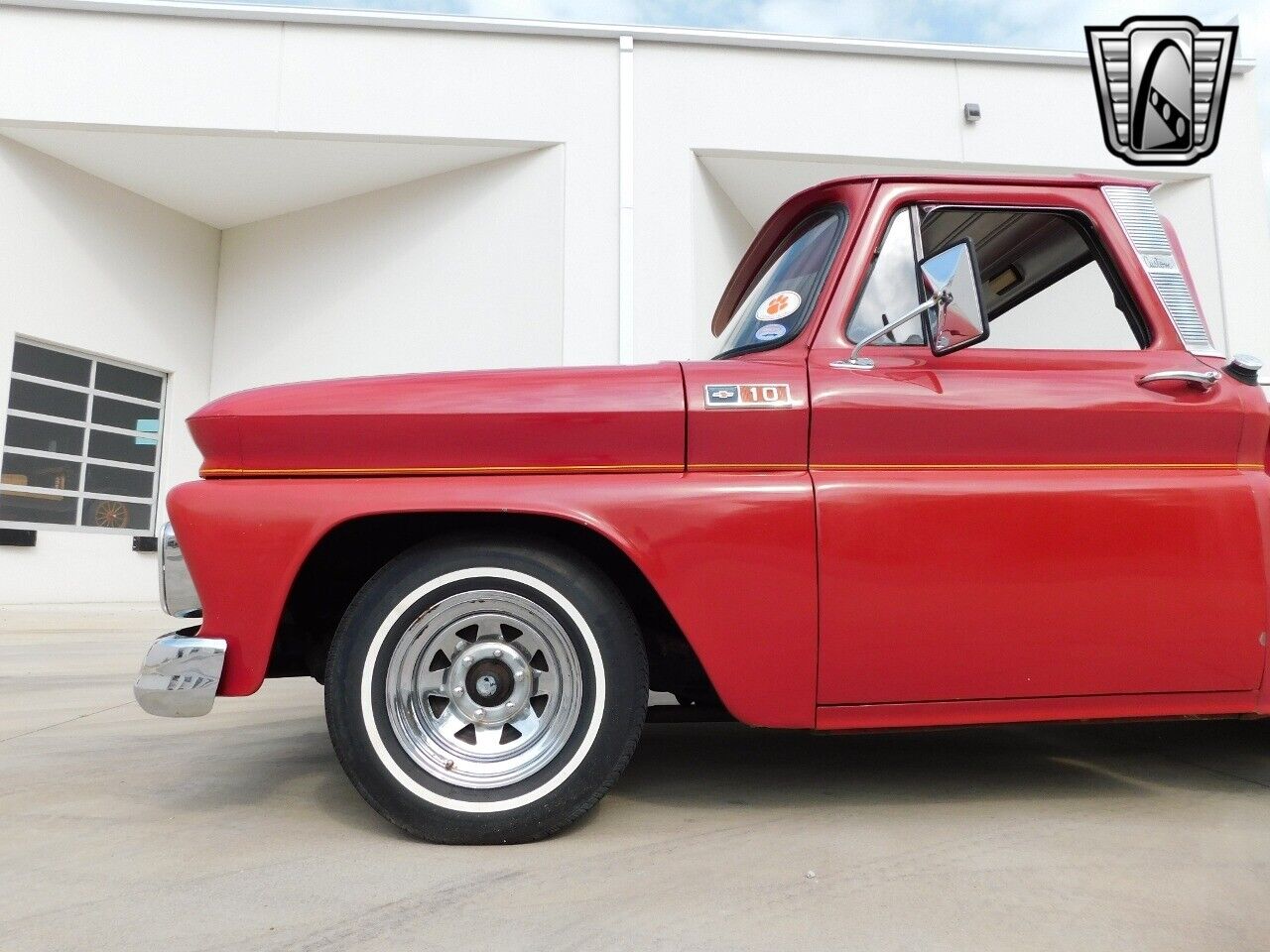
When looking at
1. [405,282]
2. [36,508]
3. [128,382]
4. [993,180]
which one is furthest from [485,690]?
[128,382]

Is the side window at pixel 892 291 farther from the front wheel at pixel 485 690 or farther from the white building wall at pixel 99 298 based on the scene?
the white building wall at pixel 99 298

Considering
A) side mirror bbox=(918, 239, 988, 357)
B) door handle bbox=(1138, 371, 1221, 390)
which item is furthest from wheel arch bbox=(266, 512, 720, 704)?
door handle bbox=(1138, 371, 1221, 390)

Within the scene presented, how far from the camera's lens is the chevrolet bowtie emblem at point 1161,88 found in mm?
9211

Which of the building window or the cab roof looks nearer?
the cab roof

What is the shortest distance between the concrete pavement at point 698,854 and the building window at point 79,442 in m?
7.99

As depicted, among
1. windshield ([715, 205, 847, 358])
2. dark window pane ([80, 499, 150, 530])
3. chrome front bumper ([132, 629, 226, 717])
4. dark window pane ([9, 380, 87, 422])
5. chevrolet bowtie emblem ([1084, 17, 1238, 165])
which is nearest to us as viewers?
chrome front bumper ([132, 629, 226, 717])

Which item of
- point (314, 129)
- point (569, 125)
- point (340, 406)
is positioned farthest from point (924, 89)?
point (340, 406)

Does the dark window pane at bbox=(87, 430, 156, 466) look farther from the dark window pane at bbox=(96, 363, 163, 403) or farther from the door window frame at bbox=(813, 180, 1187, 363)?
the door window frame at bbox=(813, 180, 1187, 363)

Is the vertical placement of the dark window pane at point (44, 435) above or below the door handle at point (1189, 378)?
above

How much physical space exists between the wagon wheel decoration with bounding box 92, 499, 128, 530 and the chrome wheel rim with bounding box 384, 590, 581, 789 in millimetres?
10124

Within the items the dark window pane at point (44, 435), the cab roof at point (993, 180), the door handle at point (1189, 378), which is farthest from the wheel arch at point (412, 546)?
the dark window pane at point (44, 435)

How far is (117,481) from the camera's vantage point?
10.7 m

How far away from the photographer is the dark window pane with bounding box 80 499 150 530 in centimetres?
1037

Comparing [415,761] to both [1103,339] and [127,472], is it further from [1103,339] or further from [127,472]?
[127,472]
